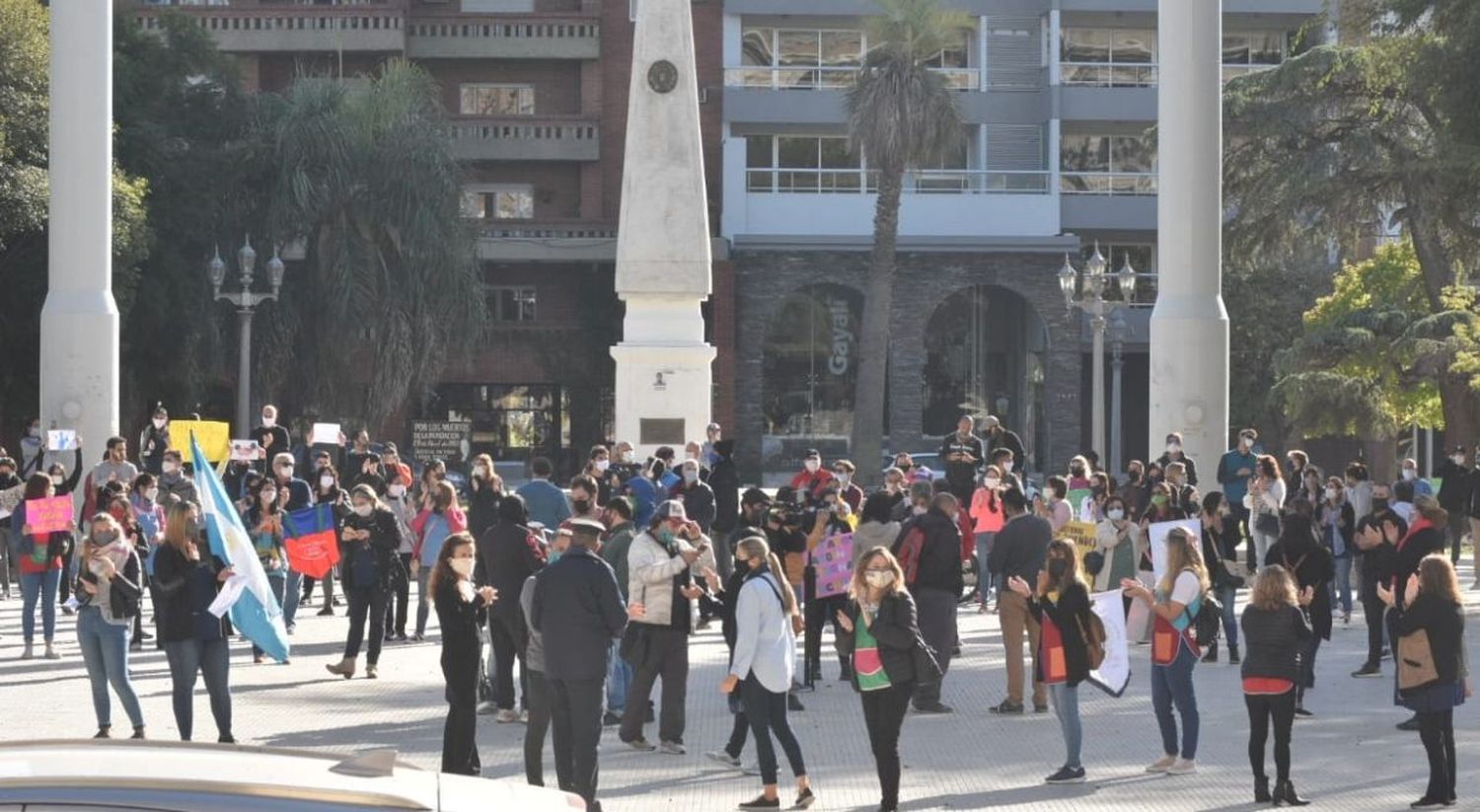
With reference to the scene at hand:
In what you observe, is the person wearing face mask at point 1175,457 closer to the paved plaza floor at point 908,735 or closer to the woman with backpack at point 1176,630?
the paved plaza floor at point 908,735

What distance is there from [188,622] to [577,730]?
121 inches

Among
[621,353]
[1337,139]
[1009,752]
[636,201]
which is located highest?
[1337,139]

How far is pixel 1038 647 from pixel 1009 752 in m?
1.26

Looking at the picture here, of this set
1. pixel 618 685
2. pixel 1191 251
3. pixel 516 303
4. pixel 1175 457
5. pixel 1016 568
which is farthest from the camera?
pixel 516 303

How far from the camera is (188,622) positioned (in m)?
13.2

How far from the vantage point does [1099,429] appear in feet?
118

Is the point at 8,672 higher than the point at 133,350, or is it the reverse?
the point at 133,350

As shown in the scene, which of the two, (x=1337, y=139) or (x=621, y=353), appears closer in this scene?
(x=621, y=353)

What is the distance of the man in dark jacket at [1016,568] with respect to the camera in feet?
52.4

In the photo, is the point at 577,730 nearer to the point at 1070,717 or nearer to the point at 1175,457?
the point at 1070,717

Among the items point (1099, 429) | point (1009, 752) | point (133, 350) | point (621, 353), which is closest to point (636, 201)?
point (621, 353)

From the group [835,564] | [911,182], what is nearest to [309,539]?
[835,564]

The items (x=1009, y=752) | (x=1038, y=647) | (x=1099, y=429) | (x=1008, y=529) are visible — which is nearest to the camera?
(x=1038, y=647)

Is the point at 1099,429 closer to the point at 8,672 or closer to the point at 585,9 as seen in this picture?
the point at 8,672
